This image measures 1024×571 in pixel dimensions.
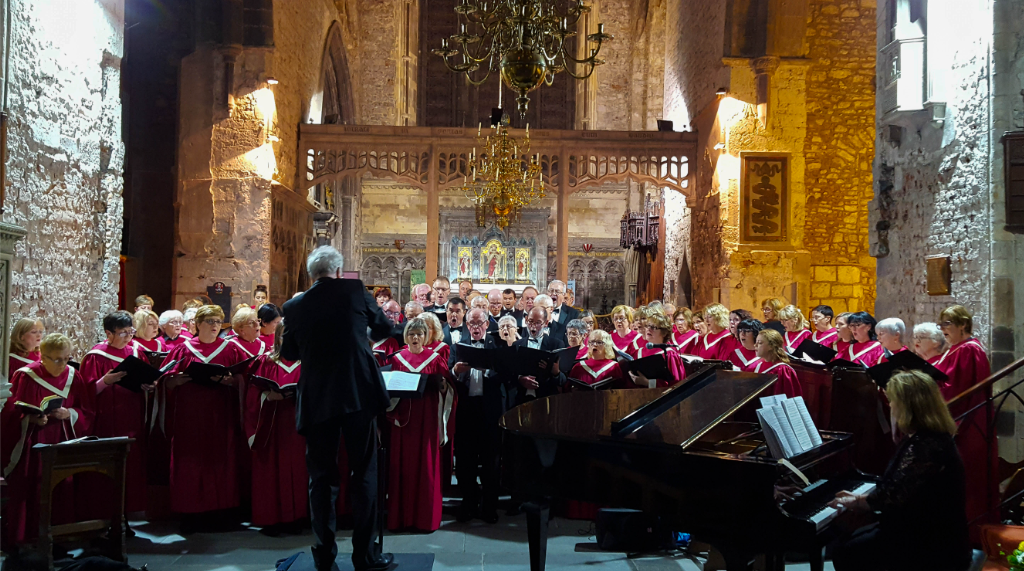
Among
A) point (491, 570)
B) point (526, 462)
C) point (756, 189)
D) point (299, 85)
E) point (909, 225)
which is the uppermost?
point (299, 85)

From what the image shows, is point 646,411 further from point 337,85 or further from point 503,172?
point 337,85

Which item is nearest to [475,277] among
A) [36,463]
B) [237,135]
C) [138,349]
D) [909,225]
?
[237,135]

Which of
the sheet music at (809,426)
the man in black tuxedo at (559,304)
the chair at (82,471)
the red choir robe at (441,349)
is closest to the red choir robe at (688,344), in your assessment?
the man in black tuxedo at (559,304)

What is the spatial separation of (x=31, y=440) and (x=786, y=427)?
4247 millimetres

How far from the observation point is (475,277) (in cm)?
1966

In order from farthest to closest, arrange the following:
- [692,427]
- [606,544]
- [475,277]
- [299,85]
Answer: [475,277]
[299,85]
[606,544]
[692,427]

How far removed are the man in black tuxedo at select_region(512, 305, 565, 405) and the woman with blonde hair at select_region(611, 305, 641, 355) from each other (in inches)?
24.0

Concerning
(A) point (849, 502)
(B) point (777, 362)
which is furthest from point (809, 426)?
(B) point (777, 362)

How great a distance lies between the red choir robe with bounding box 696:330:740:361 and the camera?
6.88m

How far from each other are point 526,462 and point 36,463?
9.92 ft

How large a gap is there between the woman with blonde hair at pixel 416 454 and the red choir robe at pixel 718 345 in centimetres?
275

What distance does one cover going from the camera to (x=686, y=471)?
10.6ft

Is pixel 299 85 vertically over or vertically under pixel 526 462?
over

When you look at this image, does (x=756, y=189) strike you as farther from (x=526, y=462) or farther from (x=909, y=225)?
(x=526, y=462)
